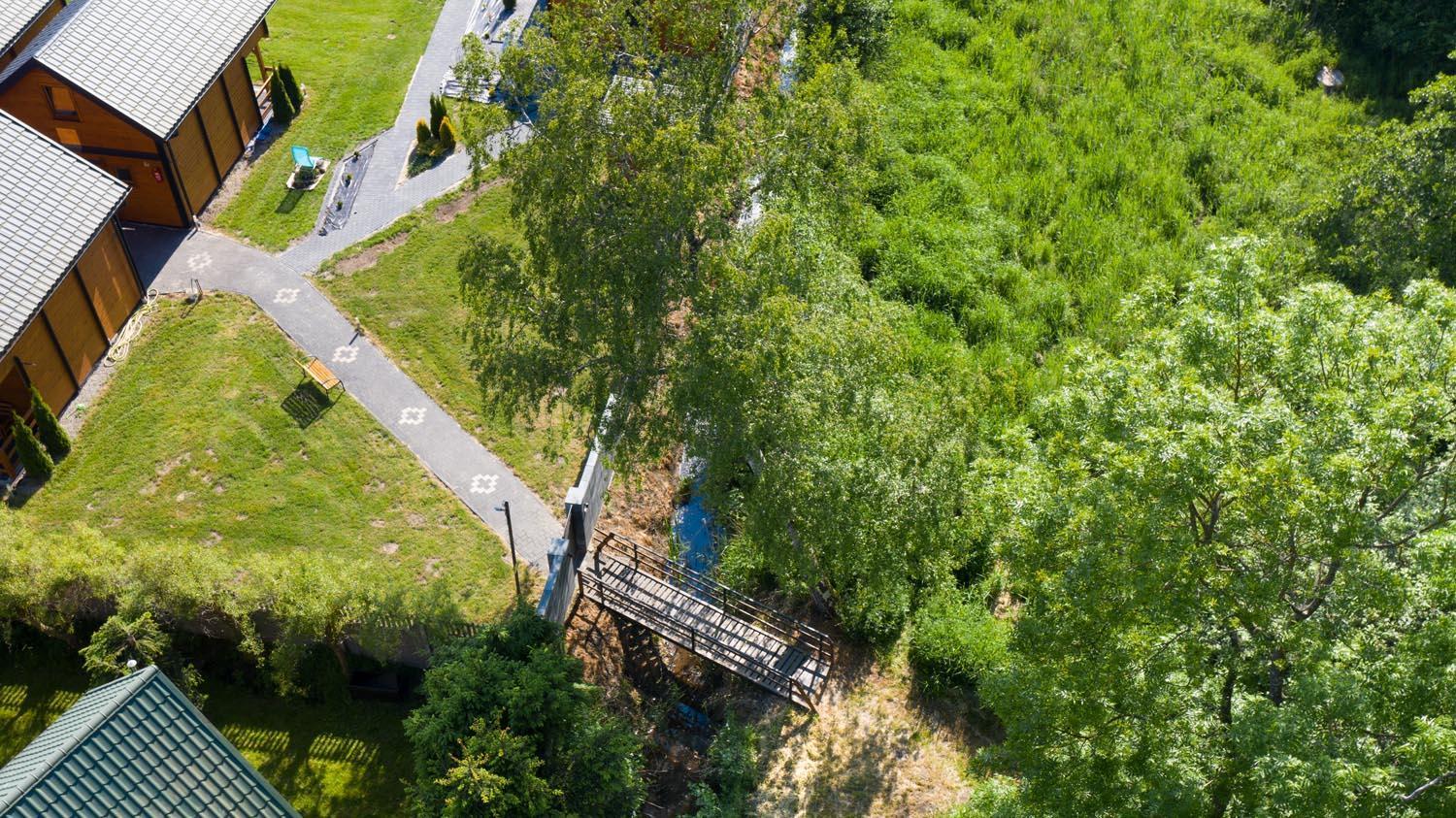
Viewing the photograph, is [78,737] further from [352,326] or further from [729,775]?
[352,326]

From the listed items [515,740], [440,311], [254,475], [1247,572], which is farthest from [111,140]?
[1247,572]

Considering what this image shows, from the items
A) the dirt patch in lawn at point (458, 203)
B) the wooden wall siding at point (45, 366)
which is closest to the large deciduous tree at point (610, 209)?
the wooden wall siding at point (45, 366)

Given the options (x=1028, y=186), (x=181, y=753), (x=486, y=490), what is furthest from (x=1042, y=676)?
(x=1028, y=186)

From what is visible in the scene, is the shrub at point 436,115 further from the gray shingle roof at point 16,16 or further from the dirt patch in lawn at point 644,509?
the dirt patch in lawn at point 644,509

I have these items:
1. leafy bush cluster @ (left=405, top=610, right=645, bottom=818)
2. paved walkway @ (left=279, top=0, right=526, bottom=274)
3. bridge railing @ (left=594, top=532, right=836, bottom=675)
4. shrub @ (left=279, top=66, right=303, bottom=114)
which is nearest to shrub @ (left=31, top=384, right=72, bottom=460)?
paved walkway @ (left=279, top=0, right=526, bottom=274)

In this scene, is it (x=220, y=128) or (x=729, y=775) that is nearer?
(x=729, y=775)

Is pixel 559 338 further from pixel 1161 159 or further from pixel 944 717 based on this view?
pixel 1161 159
